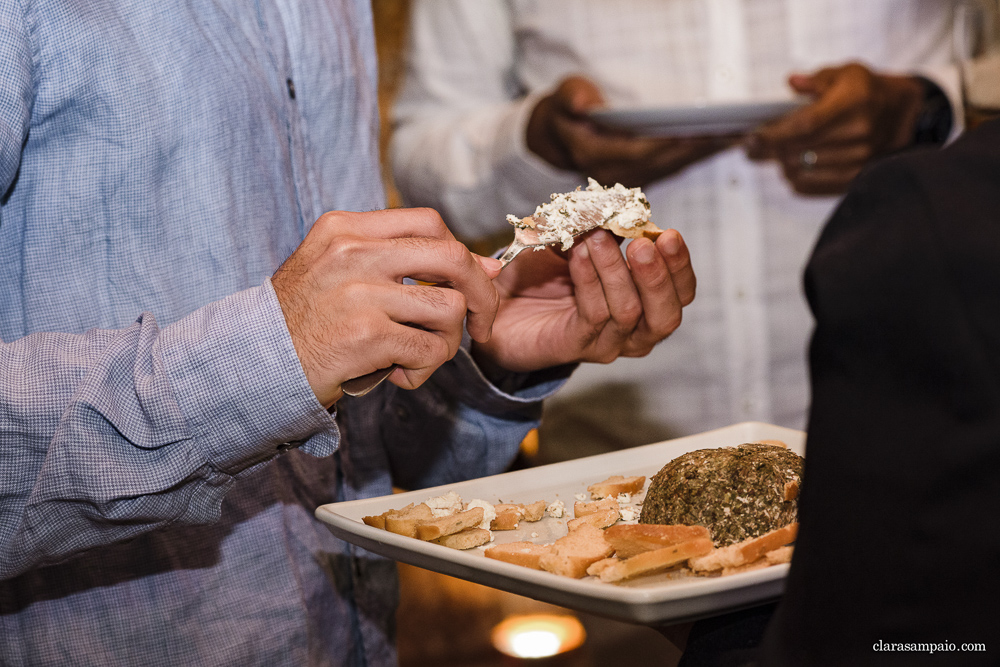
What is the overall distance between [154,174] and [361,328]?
16.9 inches

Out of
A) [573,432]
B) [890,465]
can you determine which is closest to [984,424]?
[890,465]

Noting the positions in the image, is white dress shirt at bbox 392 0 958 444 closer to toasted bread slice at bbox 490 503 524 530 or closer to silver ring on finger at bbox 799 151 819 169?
silver ring on finger at bbox 799 151 819 169

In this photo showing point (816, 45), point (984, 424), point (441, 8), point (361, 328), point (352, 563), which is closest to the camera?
point (984, 424)

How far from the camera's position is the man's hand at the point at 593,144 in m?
1.96

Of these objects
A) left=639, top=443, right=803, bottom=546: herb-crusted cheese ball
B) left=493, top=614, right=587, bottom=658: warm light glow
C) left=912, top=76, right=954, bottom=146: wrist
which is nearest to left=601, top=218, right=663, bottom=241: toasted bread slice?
left=639, top=443, right=803, bottom=546: herb-crusted cheese ball

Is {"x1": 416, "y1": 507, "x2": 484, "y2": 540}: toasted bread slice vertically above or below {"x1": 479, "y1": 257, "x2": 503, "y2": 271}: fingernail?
below

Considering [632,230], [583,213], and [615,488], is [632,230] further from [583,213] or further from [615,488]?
[615,488]

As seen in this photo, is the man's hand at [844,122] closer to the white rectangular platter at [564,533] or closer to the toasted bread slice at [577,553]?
the white rectangular platter at [564,533]

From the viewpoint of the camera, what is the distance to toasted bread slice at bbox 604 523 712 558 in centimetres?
79

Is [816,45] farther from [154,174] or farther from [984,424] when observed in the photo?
[984,424]

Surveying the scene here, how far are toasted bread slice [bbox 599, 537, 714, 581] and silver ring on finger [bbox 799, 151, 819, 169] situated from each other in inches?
58.1

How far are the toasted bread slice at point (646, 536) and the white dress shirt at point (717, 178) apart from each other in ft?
4.75

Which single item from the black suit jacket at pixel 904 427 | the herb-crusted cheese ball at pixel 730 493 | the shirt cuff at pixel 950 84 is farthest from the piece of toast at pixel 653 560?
the shirt cuff at pixel 950 84

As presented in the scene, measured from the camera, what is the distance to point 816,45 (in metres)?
2.15
